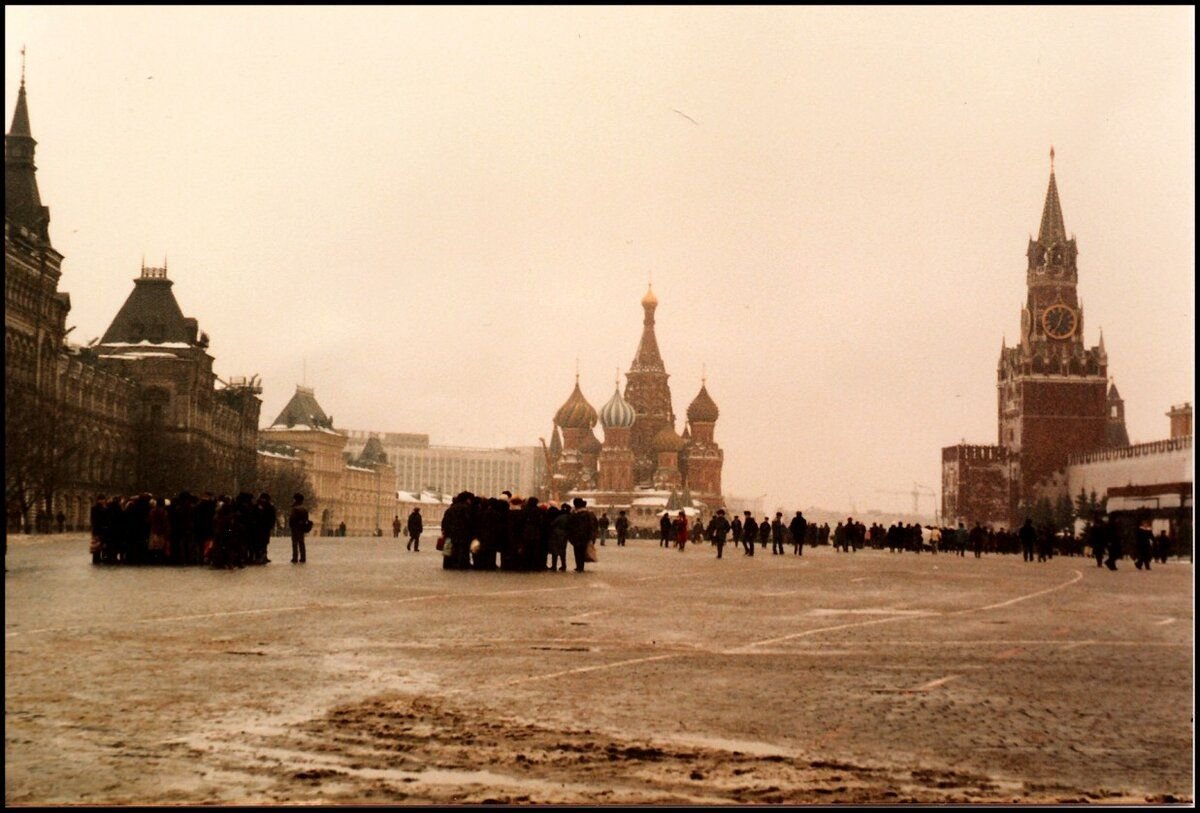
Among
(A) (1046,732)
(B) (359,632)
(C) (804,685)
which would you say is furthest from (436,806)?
(B) (359,632)

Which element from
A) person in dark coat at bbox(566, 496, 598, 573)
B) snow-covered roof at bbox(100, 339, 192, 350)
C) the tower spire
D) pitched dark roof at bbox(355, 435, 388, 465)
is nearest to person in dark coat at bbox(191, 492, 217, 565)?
person in dark coat at bbox(566, 496, 598, 573)

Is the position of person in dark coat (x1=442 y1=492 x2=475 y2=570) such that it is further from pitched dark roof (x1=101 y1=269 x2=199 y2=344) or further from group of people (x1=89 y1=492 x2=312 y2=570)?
pitched dark roof (x1=101 y1=269 x2=199 y2=344)

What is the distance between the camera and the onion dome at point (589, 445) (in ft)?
489

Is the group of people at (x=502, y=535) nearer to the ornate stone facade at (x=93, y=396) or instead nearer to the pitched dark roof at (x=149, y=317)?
the ornate stone facade at (x=93, y=396)

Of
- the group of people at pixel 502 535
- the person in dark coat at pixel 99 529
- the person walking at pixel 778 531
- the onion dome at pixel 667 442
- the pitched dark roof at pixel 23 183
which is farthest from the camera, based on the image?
the onion dome at pixel 667 442

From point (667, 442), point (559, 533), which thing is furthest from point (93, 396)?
point (667, 442)

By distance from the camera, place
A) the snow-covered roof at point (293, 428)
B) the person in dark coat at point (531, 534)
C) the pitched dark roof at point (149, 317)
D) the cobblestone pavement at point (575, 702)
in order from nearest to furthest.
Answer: the cobblestone pavement at point (575, 702), the person in dark coat at point (531, 534), the pitched dark roof at point (149, 317), the snow-covered roof at point (293, 428)

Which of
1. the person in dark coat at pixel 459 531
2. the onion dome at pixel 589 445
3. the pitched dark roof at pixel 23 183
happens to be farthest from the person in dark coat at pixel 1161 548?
the onion dome at pixel 589 445

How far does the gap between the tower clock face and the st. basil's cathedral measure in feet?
123

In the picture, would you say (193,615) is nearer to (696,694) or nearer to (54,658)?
(54,658)

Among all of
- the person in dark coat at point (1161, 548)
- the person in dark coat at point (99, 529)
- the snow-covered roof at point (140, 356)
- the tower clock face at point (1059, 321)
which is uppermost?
the tower clock face at point (1059, 321)

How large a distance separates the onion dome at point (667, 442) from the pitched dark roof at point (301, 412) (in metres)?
35.4

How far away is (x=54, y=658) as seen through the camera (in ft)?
35.4

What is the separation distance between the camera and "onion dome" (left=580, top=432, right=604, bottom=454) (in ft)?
489
